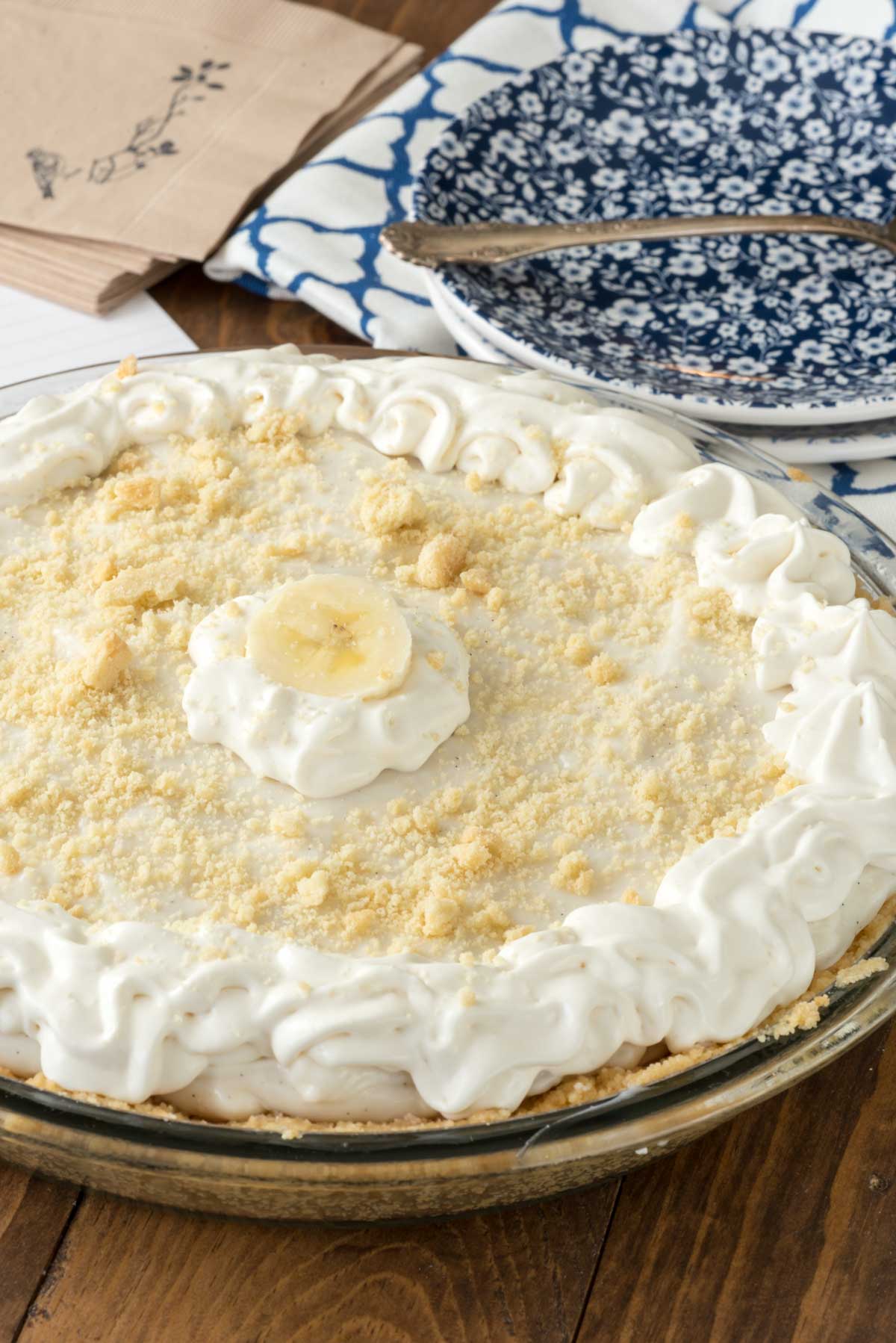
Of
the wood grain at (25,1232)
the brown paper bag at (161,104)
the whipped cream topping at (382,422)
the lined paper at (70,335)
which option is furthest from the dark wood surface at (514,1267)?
the brown paper bag at (161,104)

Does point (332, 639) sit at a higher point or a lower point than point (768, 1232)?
higher

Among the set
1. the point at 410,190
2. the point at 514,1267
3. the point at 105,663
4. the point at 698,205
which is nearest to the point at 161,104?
the point at 410,190

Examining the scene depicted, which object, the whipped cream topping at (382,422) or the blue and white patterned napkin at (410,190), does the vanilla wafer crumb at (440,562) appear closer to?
the whipped cream topping at (382,422)

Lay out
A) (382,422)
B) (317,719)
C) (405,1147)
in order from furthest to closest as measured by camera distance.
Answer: (382,422) < (317,719) < (405,1147)

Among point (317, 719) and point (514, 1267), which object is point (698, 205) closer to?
point (317, 719)

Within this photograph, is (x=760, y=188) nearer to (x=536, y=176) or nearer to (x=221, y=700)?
(x=536, y=176)

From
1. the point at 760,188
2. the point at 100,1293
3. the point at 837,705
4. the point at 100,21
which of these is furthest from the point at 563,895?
the point at 100,21

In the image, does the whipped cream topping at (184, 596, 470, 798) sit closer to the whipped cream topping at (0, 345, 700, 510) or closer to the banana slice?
the banana slice
